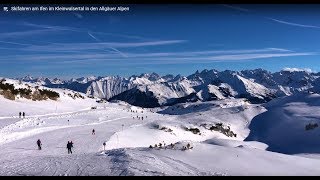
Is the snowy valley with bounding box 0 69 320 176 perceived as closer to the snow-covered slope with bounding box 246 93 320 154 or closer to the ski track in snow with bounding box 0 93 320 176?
the ski track in snow with bounding box 0 93 320 176

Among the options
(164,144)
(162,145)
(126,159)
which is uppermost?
(126,159)

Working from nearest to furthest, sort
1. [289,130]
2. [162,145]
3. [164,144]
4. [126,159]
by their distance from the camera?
[126,159], [164,144], [162,145], [289,130]

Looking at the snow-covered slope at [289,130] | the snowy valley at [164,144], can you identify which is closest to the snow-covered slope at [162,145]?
the snowy valley at [164,144]

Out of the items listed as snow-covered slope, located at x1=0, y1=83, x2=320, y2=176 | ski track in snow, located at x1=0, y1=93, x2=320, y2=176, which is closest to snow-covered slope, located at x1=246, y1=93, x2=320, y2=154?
snow-covered slope, located at x1=0, y1=83, x2=320, y2=176

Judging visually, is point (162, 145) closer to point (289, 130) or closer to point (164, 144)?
point (164, 144)

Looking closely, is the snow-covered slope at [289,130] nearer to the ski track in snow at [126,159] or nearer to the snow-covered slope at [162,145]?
the snow-covered slope at [162,145]

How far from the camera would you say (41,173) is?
2008 cm

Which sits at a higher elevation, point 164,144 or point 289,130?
point 164,144

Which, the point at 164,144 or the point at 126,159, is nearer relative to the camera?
the point at 126,159

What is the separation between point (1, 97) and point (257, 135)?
41563 mm

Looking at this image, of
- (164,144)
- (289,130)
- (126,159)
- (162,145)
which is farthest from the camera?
(289,130)

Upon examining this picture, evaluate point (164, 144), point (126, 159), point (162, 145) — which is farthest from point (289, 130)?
point (126, 159)
